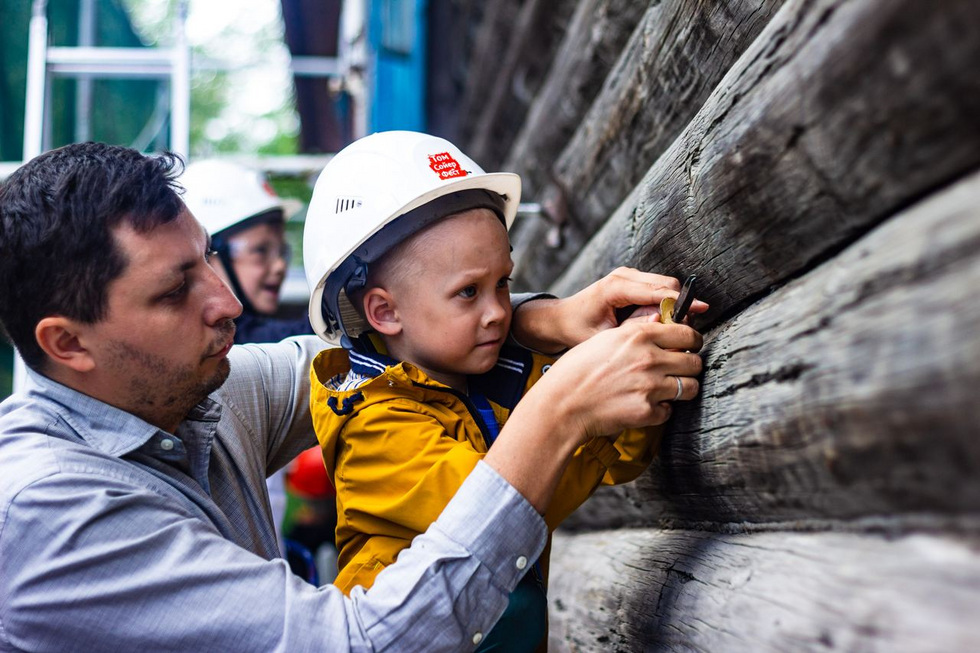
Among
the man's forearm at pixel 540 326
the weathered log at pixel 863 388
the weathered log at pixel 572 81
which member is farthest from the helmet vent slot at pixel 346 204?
the weathered log at pixel 572 81

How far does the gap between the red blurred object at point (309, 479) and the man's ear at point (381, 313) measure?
3.55 m

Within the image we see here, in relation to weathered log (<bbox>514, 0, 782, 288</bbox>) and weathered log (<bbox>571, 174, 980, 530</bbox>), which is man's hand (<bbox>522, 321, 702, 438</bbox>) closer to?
weathered log (<bbox>571, 174, 980, 530</bbox>)

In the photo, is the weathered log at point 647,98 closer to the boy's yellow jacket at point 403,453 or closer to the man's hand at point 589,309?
the man's hand at point 589,309

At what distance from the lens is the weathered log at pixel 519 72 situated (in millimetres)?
3822

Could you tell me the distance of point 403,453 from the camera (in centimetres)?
174

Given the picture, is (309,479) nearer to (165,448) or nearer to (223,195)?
(223,195)

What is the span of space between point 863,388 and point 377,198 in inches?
45.6

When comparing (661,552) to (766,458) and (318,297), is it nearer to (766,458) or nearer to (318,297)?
(766,458)

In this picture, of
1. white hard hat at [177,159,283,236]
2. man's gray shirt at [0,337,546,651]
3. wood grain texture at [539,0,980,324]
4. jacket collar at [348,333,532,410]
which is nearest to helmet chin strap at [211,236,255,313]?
white hard hat at [177,159,283,236]

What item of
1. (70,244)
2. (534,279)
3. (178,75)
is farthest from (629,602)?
(178,75)

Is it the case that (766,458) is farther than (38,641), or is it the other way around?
(38,641)

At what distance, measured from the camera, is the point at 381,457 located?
1782 mm

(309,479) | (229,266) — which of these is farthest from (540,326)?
(309,479)

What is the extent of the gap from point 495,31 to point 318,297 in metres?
3.31
